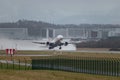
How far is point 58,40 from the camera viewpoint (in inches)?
6919

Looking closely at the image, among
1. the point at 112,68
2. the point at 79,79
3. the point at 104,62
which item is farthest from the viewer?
the point at 104,62

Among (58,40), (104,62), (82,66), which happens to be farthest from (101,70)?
(58,40)

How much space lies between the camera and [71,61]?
5769 cm

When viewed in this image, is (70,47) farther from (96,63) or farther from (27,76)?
(27,76)

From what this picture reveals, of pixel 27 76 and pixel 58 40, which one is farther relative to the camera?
pixel 58 40

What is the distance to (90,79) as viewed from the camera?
37062 mm

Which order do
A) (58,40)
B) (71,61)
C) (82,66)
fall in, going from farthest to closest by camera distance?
(58,40) → (71,61) → (82,66)

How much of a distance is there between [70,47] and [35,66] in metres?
119

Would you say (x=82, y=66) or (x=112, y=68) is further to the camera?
(x=82, y=66)

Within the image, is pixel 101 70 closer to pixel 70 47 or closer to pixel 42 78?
pixel 42 78

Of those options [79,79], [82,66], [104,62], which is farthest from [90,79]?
[82,66]

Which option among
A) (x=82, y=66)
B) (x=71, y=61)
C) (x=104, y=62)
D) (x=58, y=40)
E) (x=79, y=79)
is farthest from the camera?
(x=58, y=40)

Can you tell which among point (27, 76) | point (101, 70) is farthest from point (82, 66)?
point (27, 76)

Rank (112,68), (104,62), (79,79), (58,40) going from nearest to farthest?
(79,79) < (112,68) < (104,62) < (58,40)
